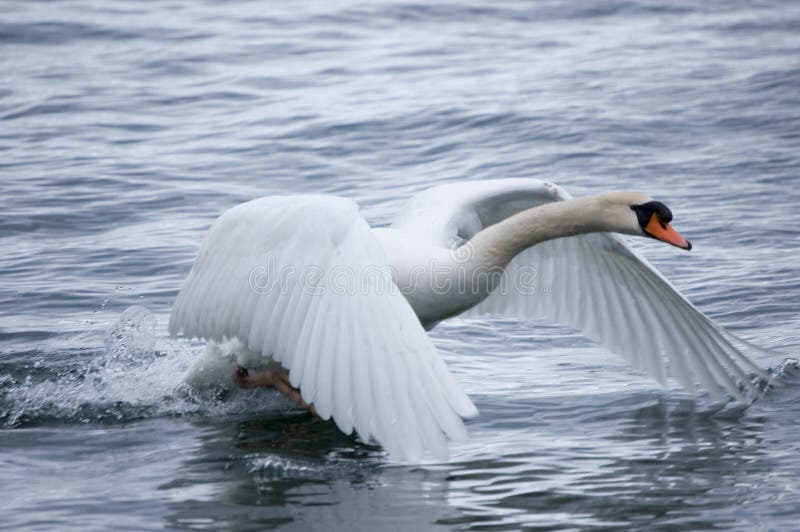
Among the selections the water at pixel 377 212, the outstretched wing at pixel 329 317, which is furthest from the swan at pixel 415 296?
the water at pixel 377 212

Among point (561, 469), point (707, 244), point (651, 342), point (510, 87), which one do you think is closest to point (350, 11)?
point (510, 87)

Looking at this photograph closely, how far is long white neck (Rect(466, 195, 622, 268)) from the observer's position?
6668 millimetres

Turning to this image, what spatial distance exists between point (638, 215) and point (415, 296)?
1.23 meters

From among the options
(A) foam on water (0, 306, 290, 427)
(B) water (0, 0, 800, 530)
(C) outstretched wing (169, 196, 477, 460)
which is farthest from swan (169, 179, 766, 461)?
(B) water (0, 0, 800, 530)

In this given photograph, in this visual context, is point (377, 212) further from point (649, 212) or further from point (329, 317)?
point (329, 317)

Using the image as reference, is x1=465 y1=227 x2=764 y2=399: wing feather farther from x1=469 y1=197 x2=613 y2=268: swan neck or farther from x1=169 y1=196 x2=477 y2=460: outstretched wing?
x1=169 y1=196 x2=477 y2=460: outstretched wing

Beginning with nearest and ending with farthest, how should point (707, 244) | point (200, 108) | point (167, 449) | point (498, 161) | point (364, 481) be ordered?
point (364, 481), point (167, 449), point (707, 244), point (498, 161), point (200, 108)

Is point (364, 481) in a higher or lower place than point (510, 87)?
lower

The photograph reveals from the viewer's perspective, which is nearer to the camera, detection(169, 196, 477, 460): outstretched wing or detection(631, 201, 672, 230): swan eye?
detection(169, 196, 477, 460): outstretched wing

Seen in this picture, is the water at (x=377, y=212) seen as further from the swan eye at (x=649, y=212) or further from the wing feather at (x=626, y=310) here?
the swan eye at (x=649, y=212)

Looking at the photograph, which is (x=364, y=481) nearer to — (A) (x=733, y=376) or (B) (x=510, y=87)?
(A) (x=733, y=376)

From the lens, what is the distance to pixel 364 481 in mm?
6180

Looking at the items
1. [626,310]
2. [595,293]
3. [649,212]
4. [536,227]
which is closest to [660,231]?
[649,212]

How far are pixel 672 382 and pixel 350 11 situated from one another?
44.1 feet
